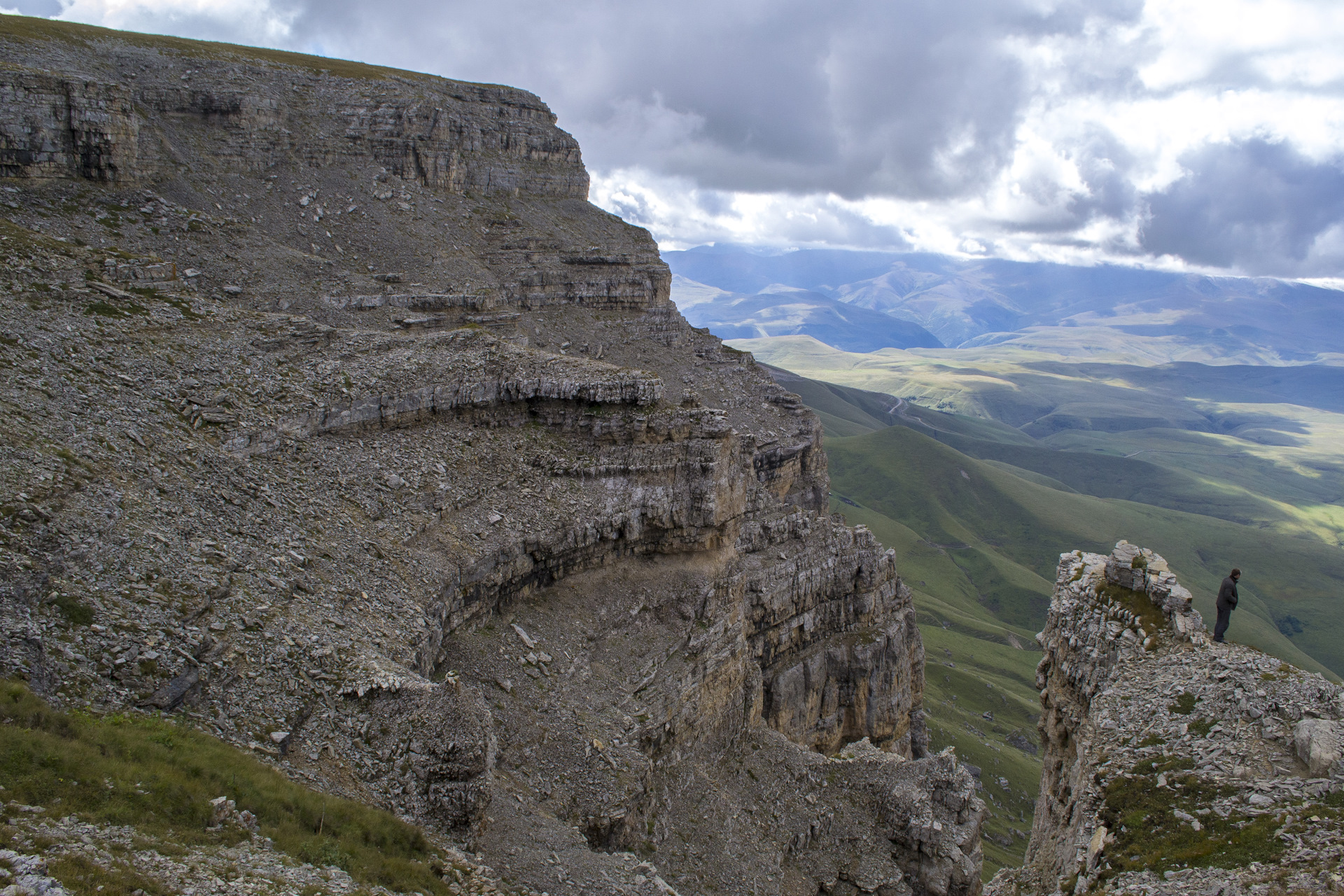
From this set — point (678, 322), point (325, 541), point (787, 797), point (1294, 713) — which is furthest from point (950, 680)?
point (325, 541)

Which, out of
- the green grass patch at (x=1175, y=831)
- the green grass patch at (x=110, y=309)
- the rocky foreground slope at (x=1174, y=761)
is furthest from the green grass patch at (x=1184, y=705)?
the green grass patch at (x=110, y=309)

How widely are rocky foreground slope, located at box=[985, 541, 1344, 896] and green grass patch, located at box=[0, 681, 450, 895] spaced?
23.7 meters

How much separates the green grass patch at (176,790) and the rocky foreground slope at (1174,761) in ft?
77.8

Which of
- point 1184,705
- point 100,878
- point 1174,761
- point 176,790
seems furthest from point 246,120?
point 1174,761

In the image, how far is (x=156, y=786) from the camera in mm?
18625

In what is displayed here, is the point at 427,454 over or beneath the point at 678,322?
beneath

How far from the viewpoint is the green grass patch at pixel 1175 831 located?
23938mm

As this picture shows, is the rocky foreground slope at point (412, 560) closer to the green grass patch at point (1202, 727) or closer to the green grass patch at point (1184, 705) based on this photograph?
the green grass patch at point (1184, 705)

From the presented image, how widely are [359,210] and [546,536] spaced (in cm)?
7177

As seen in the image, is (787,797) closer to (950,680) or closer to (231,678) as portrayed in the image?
(231,678)

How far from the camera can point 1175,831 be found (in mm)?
25953

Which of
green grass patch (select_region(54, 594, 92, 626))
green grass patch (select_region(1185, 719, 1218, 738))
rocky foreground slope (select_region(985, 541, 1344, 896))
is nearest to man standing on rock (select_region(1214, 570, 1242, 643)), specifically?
rocky foreground slope (select_region(985, 541, 1344, 896))

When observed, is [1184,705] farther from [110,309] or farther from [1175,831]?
[110,309]

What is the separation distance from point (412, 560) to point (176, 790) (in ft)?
53.0
